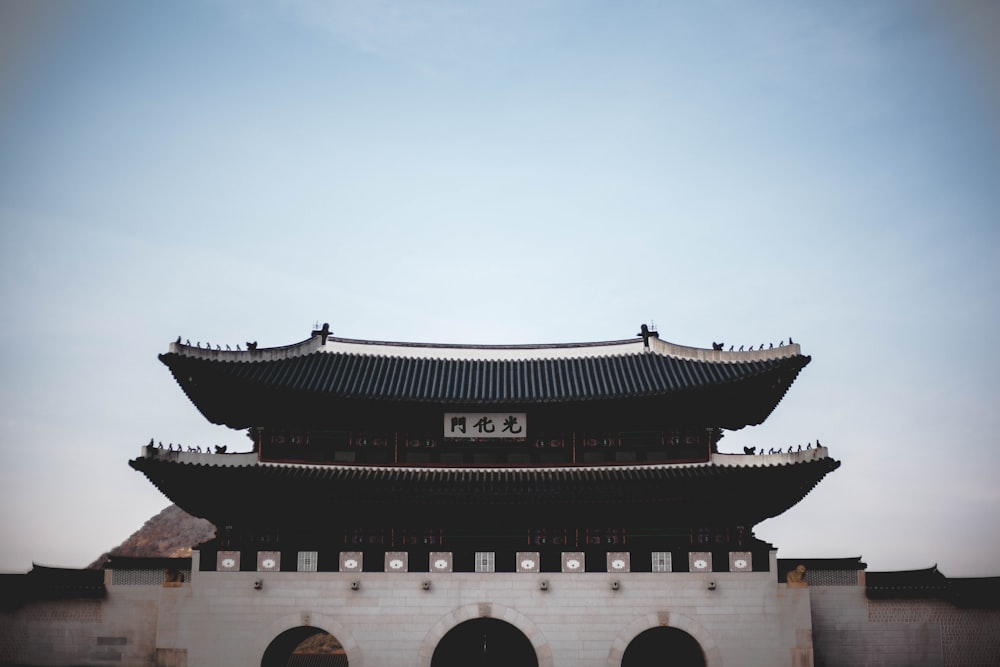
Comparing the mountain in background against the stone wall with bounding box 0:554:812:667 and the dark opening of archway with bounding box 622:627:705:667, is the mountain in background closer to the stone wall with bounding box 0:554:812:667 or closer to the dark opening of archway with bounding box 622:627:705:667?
the stone wall with bounding box 0:554:812:667

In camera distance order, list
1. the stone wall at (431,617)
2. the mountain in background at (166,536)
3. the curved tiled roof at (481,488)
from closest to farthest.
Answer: the stone wall at (431,617) < the curved tiled roof at (481,488) < the mountain in background at (166,536)

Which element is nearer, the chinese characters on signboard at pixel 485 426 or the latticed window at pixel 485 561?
the latticed window at pixel 485 561

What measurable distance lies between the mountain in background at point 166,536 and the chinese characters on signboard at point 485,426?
218 feet

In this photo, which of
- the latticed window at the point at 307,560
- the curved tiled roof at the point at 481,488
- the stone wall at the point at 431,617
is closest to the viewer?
the stone wall at the point at 431,617

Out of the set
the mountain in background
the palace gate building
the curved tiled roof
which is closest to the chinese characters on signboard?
the palace gate building

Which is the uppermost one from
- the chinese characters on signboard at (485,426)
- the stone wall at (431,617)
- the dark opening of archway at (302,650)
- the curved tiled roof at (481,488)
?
the chinese characters on signboard at (485,426)

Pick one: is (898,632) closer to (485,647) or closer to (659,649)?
(659,649)

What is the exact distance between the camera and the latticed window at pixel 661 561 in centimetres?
2769

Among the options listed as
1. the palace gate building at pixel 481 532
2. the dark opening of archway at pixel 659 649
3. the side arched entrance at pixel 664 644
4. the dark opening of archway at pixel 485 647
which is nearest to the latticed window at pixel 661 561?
the palace gate building at pixel 481 532

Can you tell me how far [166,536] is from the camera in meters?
92.7

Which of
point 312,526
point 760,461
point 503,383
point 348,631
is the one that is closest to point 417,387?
point 503,383

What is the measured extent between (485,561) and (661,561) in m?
5.62

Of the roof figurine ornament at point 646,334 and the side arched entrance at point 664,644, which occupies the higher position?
the roof figurine ornament at point 646,334

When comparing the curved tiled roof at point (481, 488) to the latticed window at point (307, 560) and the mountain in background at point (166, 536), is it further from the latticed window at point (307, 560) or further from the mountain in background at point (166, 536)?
the mountain in background at point (166, 536)
